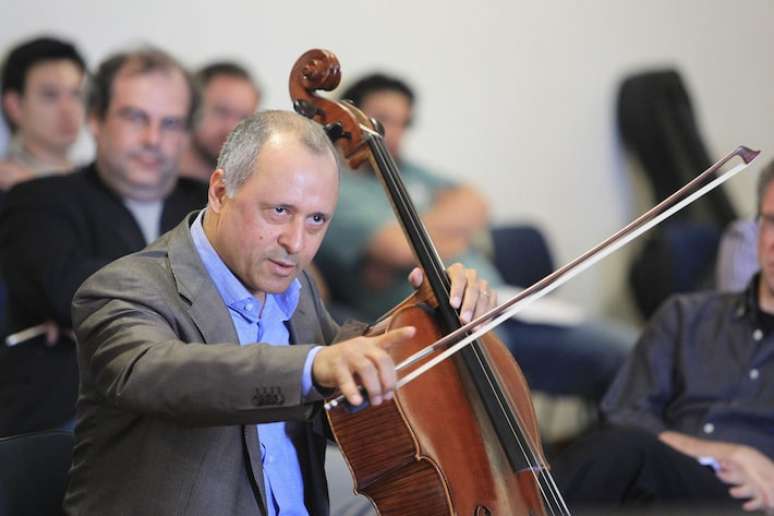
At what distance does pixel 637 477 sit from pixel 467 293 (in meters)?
0.72

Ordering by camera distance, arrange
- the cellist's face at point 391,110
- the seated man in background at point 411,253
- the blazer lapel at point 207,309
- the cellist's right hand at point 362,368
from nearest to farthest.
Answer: the cellist's right hand at point 362,368, the blazer lapel at point 207,309, the seated man in background at point 411,253, the cellist's face at point 391,110

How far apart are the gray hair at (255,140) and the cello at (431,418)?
286mm

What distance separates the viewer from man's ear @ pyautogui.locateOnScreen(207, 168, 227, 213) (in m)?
1.63

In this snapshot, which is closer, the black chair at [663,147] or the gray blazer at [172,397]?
the gray blazer at [172,397]

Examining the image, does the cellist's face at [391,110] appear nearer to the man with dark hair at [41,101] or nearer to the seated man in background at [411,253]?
the seated man in background at [411,253]

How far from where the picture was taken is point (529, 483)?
171cm

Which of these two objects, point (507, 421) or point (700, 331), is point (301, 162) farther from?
point (700, 331)

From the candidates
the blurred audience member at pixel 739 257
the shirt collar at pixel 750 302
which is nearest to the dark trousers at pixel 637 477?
the shirt collar at pixel 750 302

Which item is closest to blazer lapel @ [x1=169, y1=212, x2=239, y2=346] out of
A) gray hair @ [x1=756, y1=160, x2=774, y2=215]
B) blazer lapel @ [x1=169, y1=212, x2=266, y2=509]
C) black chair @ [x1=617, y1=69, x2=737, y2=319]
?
blazer lapel @ [x1=169, y1=212, x2=266, y2=509]

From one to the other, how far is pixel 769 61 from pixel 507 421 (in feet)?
13.0

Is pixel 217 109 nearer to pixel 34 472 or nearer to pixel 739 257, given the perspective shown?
pixel 739 257

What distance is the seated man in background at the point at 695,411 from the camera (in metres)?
2.29

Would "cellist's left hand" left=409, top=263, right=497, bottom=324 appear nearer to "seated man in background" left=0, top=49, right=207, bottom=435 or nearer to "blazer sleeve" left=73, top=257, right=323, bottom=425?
"blazer sleeve" left=73, top=257, right=323, bottom=425

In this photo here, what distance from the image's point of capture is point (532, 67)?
15.0 feet
